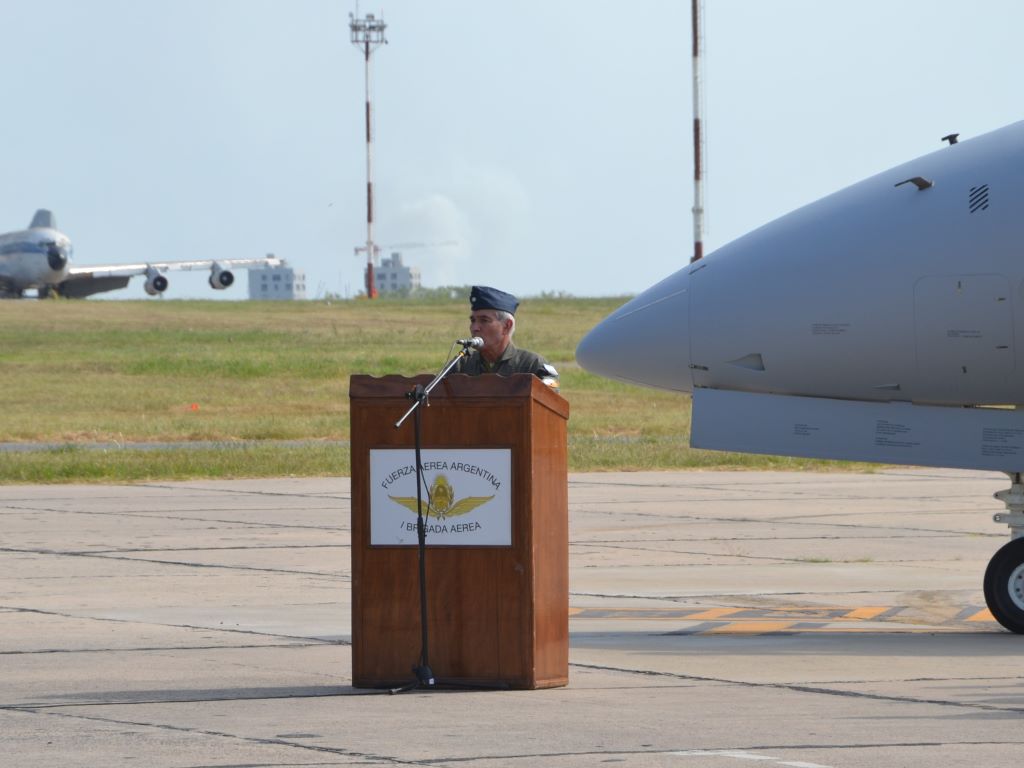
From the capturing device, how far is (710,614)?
13.0 meters

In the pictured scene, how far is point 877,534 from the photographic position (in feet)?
61.5

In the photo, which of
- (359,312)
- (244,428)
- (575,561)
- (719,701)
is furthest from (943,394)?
(359,312)

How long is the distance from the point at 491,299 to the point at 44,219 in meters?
98.8

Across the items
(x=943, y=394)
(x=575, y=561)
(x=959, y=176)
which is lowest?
(x=575, y=561)

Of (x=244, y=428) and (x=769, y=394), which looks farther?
(x=244, y=428)

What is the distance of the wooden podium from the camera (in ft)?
29.9

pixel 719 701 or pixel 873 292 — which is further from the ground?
pixel 873 292

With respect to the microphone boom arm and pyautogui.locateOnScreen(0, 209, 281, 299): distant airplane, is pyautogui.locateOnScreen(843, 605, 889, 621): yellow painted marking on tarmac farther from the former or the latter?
pyautogui.locateOnScreen(0, 209, 281, 299): distant airplane

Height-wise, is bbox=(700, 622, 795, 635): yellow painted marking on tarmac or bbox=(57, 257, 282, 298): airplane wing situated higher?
bbox=(57, 257, 282, 298): airplane wing

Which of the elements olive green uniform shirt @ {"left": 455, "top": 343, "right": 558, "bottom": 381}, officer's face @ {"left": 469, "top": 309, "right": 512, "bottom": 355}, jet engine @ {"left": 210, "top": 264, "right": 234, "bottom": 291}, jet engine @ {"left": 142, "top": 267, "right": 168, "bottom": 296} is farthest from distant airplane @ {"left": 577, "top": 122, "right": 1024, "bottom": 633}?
jet engine @ {"left": 210, "top": 264, "right": 234, "bottom": 291}

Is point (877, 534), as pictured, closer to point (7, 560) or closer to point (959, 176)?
point (959, 176)

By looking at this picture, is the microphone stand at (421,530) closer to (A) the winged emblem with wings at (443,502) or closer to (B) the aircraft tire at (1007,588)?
(A) the winged emblem with wings at (443,502)

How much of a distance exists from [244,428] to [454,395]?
89.1 feet

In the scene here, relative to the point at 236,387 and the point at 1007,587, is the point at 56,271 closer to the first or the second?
the point at 236,387
